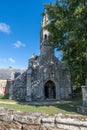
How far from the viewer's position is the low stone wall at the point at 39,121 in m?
3.81

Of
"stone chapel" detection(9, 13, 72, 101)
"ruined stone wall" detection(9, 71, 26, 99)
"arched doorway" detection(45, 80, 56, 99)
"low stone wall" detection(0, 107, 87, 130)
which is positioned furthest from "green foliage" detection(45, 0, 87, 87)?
"low stone wall" detection(0, 107, 87, 130)

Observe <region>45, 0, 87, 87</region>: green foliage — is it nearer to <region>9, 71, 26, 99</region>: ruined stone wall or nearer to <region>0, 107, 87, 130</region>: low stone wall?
<region>9, 71, 26, 99</region>: ruined stone wall

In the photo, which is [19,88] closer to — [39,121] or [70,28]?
[70,28]

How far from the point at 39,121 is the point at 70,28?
51.7ft

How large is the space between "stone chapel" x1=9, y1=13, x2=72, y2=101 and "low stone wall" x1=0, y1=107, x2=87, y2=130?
25137 mm

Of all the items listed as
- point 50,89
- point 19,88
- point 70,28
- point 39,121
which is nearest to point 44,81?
point 50,89

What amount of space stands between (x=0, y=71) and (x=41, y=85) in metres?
25.5

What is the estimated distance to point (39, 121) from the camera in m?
4.16

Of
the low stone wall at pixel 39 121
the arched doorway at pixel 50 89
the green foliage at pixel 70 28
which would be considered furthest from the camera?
the arched doorway at pixel 50 89

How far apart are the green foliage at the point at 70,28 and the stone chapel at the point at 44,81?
5.00m

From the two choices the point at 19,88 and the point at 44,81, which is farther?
the point at 19,88

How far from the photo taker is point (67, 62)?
86.7 feet

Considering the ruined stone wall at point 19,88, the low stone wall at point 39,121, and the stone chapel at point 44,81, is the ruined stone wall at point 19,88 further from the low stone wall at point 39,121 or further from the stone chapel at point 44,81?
the low stone wall at point 39,121

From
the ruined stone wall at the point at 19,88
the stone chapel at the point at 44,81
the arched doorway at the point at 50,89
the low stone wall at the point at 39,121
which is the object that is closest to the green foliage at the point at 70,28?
the stone chapel at the point at 44,81
